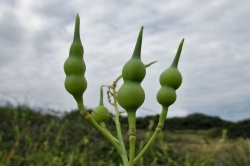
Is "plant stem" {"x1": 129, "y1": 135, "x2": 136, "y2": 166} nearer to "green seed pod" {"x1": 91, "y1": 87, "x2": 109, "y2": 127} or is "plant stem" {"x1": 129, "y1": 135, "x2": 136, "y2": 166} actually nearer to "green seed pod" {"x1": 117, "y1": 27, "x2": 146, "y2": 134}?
"green seed pod" {"x1": 117, "y1": 27, "x2": 146, "y2": 134}

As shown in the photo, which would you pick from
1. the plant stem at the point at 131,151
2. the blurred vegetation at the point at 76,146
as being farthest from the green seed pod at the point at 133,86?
the blurred vegetation at the point at 76,146

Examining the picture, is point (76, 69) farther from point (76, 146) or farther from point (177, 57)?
point (76, 146)

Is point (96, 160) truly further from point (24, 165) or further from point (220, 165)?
point (220, 165)

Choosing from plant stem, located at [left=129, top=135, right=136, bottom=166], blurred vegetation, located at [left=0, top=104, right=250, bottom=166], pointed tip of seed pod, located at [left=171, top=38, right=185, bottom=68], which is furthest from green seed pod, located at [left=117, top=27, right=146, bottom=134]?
blurred vegetation, located at [left=0, top=104, right=250, bottom=166]

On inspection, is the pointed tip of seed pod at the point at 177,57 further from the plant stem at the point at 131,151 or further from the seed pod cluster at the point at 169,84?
the plant stem at the point at 131,151

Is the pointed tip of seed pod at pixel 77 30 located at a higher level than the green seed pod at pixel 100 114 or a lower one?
higher

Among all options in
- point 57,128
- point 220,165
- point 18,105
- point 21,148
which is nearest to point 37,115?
point 18,105
